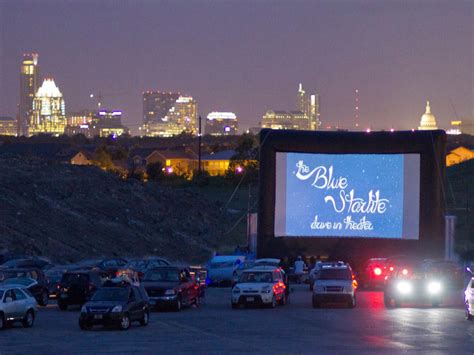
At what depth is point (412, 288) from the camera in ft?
120

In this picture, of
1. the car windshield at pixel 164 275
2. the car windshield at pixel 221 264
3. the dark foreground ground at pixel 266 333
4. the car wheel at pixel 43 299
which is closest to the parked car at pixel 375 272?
the car windshield at pixel 221 264

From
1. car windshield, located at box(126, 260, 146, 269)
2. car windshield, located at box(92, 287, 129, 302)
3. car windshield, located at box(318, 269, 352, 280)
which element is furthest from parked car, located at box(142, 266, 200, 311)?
car windshield, located at box(126, 260, 146, 269)

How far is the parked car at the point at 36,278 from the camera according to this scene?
3653 centimetres

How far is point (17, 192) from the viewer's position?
7188cm

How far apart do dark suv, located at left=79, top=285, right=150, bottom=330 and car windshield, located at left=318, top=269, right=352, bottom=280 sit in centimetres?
925

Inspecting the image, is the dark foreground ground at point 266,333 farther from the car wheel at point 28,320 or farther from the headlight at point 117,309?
the headlight at point 117,309

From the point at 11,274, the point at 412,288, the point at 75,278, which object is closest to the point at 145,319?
the point at 75,278

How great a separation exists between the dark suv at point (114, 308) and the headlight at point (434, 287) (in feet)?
38.2

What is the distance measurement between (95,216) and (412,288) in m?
39.4

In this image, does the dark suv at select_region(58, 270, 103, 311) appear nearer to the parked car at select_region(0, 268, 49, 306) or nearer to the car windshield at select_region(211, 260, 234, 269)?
the parked car at select_region(0, 268, 49, 306)

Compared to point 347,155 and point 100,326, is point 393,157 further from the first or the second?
point 100,326

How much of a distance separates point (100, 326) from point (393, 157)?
25.6 meters

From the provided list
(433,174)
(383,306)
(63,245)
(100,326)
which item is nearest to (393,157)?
(433,174)

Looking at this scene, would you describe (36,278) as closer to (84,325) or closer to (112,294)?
(112,294)
